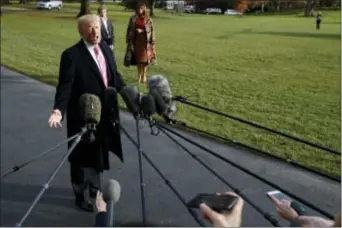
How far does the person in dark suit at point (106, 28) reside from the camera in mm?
1917

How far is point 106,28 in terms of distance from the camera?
2.09 m

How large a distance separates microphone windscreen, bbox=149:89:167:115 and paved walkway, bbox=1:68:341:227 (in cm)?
92

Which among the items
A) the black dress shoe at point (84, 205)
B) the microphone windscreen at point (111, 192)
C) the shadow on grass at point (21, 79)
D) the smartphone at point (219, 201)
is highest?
the shadow on grass at point (21, 79)

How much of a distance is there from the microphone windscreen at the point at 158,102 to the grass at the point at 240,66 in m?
0.25

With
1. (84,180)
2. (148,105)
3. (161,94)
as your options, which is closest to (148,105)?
(148,105)

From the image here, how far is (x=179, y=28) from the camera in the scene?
7.06 ft

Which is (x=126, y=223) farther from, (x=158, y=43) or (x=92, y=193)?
(x=158, y=43)

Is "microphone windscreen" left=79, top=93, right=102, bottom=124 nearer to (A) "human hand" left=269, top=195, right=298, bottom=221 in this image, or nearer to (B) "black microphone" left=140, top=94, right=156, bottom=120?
(B) "black microphone" left=140, top=94, right=156, bottom=120

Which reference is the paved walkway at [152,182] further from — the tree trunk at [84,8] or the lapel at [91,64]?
the tree trunk at [84,8]

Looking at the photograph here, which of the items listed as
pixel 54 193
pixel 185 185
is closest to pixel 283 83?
pixel 185 185

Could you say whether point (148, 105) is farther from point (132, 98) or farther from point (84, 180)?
point (84, 180)

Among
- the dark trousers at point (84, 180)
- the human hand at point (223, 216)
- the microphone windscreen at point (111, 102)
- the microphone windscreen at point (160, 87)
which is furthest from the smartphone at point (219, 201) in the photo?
the dark trousers at point (84, 180)

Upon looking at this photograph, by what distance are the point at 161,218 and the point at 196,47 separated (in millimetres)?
895

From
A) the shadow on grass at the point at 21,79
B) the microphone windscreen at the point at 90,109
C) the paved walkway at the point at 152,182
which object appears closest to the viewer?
the microphone windscreen at the point at 90,109
